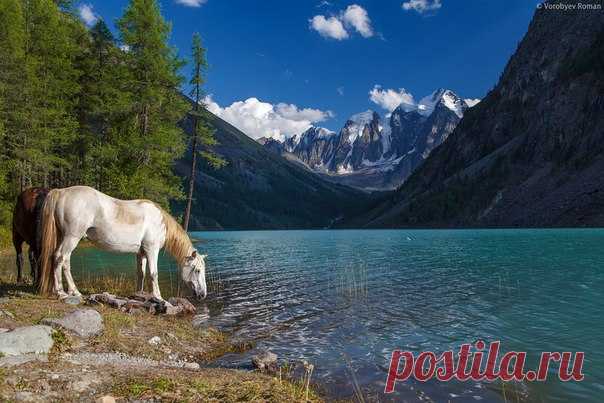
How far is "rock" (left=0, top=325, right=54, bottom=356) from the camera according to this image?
7.32 meters

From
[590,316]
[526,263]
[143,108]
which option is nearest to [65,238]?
[590,316]

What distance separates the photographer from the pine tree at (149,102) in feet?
110

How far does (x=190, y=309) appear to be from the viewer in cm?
1545

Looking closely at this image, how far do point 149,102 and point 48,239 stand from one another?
24.1 metres

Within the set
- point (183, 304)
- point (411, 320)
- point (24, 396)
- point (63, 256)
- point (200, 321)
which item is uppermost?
point (63, 256)

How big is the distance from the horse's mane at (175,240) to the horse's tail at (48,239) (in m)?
3.33

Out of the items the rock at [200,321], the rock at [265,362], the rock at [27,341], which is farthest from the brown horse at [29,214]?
the rock at [265,362]

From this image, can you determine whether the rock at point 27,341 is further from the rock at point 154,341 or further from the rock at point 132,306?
the rock at point 132,306

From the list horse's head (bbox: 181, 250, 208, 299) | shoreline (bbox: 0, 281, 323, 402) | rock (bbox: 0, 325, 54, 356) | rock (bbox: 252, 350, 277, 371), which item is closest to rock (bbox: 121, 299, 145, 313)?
shoreline (bbox: 0, 281, 323, 402)

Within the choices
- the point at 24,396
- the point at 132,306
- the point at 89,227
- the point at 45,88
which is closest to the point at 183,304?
the point at 132,306

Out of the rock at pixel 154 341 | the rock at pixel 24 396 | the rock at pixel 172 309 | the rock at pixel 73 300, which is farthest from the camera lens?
the rock at pixel 172 309

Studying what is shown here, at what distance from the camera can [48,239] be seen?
12.5 m

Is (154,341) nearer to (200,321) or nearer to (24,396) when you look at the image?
(200,321)

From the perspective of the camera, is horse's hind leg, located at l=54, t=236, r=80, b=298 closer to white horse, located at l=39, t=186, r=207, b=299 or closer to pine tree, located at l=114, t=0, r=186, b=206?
white horse, located at l=39, t=186, r=207, b=299
